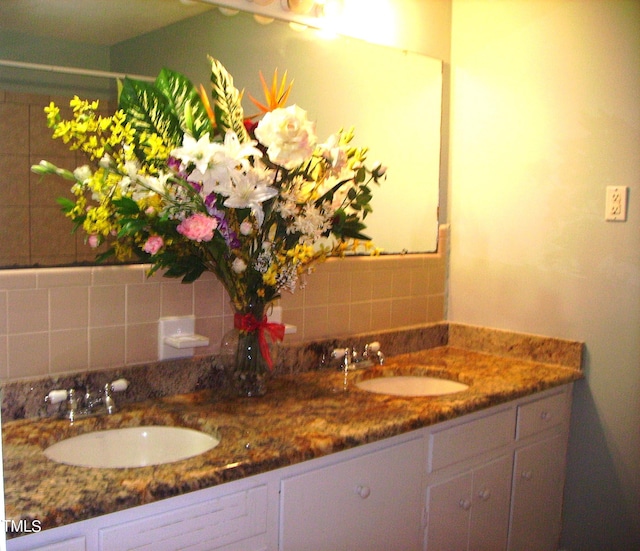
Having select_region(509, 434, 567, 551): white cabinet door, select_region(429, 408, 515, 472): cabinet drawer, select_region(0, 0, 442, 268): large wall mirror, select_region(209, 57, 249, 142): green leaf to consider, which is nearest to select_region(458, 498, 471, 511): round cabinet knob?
select_region(429, 408, 515, 472): cabinet drawer

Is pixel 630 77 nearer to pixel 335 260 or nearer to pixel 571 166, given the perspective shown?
pixel 571 166

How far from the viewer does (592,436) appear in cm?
234

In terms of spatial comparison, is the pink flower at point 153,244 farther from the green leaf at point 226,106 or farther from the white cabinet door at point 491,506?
the white cabinet door at point 491,506

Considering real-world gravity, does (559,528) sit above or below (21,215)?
below

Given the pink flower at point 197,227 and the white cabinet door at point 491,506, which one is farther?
the white cabinet door at point 491,506

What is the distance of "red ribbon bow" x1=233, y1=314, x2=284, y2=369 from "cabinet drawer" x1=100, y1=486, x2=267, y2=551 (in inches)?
17.9

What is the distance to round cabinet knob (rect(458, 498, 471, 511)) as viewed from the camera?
6.46ft

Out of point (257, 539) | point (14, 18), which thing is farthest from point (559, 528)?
point (14, 18)

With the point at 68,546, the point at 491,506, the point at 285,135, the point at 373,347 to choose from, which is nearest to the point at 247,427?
the point at 68,546

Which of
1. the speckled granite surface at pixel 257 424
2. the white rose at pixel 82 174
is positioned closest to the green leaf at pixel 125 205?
the white rose at pixel 82 174

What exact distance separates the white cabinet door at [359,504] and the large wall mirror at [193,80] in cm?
78

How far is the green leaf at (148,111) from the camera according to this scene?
1.70m

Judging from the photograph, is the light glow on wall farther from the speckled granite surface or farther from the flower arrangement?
the speckled granite surface

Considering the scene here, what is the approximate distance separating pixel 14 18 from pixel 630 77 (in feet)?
5.75
